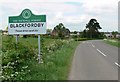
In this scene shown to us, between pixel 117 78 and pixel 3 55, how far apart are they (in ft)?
15.0

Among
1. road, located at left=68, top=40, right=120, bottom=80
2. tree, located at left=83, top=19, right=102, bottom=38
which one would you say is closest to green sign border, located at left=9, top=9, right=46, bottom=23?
road, located at left=68, top=40, right=120, bottom=80

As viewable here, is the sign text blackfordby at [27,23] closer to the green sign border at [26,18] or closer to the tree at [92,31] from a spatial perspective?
the green sign border at [26,18]

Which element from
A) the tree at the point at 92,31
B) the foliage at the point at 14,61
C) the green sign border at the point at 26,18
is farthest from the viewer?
the tree at the point at 92,31

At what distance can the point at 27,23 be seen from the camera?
1641cm

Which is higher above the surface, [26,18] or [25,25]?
[26,18]

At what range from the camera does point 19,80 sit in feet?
32.1

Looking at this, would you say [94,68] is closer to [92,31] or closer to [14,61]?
[14,61]

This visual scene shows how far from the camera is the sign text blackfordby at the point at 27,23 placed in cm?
1622

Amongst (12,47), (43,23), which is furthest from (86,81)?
(43,23)

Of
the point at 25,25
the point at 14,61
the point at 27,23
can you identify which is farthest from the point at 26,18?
the point at 14,61

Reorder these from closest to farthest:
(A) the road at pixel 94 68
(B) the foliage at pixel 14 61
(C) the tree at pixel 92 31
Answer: (B) the foliage at pixel 14 61, (A) the road at pixel 94 68, (C) the tree at pixel 92 31

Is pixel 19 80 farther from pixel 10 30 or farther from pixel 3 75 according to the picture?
pixel 10 30

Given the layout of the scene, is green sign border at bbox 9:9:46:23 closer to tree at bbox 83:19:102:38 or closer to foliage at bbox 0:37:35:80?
foliage at bbox 0:37:35:80

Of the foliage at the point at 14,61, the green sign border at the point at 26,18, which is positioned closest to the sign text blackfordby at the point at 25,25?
the green sign border at the point at 26,18
